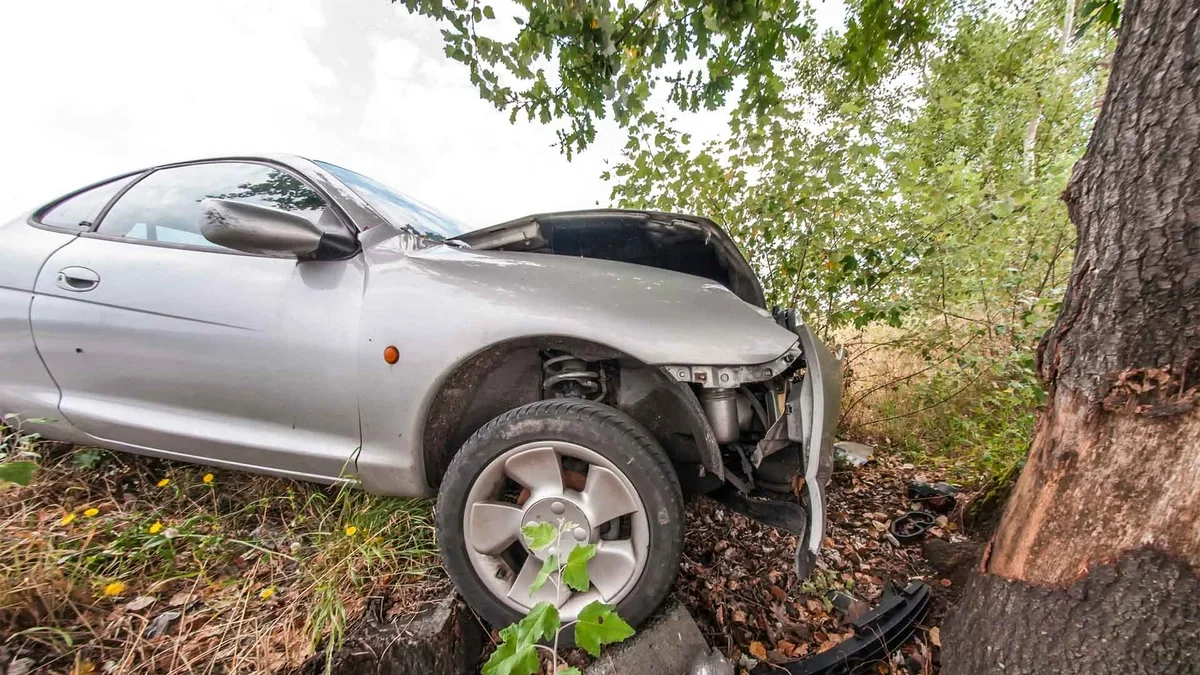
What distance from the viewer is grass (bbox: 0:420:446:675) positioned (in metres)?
1.29

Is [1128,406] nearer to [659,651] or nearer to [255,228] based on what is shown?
[659,651]

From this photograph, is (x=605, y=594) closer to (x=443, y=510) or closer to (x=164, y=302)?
(x=443, y=510)

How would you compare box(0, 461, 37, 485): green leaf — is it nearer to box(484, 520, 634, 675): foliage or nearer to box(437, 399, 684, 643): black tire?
box(437, 399, 684, 643): black tire

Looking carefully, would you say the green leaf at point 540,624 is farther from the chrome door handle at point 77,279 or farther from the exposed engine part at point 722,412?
the chrome door handle at point 77,279

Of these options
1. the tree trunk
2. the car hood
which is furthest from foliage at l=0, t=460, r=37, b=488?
the tree trunk

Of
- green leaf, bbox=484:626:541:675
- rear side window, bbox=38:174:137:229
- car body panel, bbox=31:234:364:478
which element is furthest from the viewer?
rear side window, bbox=38:174:137:229

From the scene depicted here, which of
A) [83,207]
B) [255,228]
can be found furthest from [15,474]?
[83,207]

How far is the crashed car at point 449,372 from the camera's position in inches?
52.2

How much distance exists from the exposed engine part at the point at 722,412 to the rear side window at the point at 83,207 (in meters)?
2.74

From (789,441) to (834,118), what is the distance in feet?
6.96

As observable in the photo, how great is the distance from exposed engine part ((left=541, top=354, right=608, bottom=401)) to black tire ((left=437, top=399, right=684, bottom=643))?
133mm

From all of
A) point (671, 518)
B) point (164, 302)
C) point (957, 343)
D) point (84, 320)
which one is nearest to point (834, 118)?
point (957, 343)

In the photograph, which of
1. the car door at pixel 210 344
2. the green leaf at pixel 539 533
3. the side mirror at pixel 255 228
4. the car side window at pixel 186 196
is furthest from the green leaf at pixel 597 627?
the car side window at pixel 186 196

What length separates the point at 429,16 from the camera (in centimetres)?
217
